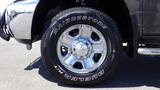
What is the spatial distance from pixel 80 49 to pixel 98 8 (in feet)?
1.98

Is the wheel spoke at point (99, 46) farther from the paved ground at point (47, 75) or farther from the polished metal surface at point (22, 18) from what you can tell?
the polished metal surface at point (22, 18)

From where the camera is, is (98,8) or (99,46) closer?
(99,46)

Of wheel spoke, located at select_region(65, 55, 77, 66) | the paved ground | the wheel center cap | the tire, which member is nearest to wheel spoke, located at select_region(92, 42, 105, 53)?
the tire

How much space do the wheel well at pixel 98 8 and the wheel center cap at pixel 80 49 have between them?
0.53 metres

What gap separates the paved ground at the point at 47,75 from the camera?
5.21 meters

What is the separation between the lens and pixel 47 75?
19.0ft

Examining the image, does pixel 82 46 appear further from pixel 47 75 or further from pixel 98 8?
pixel 47 75

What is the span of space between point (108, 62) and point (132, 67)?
4.03 feet

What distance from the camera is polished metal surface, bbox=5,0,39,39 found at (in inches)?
204

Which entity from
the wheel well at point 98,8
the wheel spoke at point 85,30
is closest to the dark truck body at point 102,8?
the wheel well at point 98,8

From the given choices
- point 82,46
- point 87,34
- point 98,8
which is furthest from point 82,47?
point 98,8

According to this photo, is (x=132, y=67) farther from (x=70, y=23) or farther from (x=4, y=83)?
(x=4, y=83)

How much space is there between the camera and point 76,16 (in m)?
5.07

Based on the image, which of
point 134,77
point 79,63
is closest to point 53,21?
point 79,63
